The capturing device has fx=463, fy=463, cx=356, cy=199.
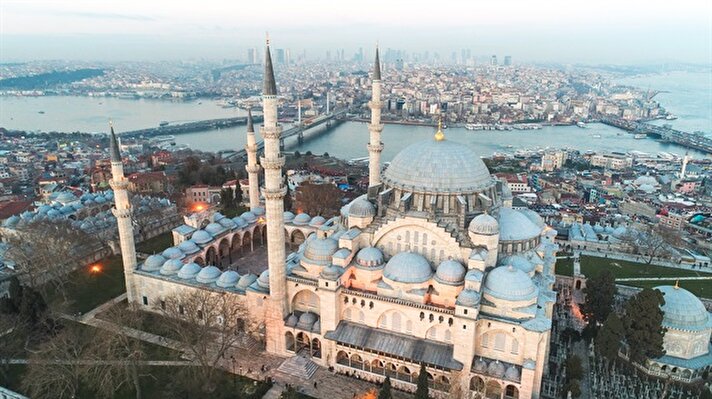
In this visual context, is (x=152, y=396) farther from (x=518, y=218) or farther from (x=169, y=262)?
(x=518, y=218)

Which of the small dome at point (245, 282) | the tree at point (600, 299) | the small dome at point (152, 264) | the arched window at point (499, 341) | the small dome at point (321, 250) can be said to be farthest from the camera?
the small dome at point (152, 264)

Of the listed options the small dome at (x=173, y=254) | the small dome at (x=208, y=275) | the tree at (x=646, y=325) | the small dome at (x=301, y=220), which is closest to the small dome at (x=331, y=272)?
the small dome at (x=208, y=275)

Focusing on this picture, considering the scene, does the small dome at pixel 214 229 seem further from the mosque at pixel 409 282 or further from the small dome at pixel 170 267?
the small dome at pixel 170 267

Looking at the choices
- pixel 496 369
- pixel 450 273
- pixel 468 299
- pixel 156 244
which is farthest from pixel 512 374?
pixel 156 244

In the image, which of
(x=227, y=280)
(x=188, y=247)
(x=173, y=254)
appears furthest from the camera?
(x=188, y=247)

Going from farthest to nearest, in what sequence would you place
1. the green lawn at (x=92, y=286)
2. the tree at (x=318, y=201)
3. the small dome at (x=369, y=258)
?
the tree at (x=318, y=201), the green lawn at (x=92, y=286), the small dome at (x=369, y=258)

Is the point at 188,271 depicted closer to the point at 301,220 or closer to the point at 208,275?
the point at 208,275
